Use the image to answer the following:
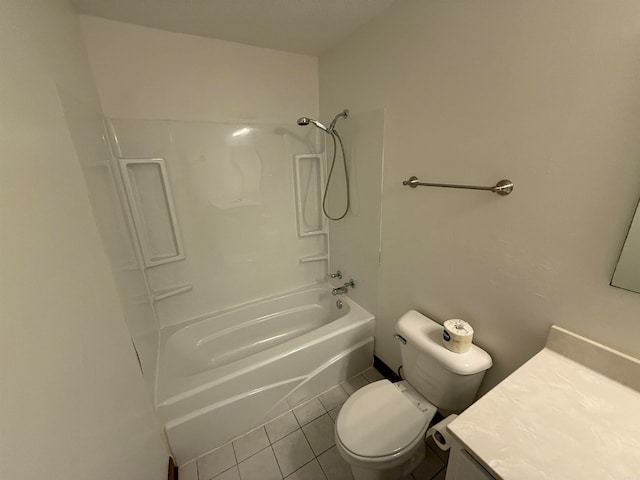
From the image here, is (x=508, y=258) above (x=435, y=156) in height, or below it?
below

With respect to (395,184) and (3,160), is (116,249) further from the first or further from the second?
(395,184)

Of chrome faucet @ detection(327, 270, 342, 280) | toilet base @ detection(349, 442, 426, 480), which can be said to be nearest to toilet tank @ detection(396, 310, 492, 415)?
toilet base @ detection(349, 442, 426, 480)

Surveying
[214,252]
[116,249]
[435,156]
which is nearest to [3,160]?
[116,249]

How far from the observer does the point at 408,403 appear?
3.93 ft

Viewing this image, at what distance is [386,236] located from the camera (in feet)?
5.14

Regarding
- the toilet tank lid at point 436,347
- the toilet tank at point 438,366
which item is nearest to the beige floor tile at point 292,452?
the toilet tank at point 438,366

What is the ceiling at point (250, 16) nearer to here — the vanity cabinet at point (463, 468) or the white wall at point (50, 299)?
the white wall at point (50, 299)

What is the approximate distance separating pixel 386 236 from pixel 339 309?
0.83 meters

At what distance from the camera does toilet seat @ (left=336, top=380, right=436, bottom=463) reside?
102 centimetres

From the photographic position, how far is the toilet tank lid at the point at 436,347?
3.46 ft

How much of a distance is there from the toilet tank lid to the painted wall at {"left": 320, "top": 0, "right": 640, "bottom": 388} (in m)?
0.07

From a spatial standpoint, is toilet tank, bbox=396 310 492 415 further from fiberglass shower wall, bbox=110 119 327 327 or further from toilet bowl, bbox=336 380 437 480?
fiberglass shower wall, bbox=110 119 327 327

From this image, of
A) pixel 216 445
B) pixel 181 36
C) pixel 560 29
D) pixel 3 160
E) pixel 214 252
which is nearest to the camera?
pixel 3 160

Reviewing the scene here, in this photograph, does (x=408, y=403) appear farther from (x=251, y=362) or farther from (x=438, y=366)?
(x=251, y=362)
